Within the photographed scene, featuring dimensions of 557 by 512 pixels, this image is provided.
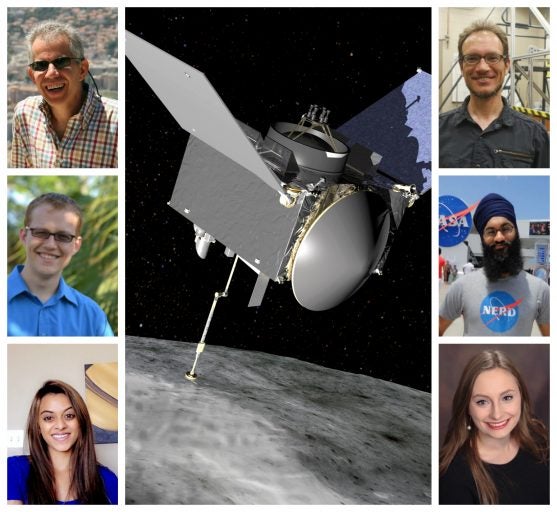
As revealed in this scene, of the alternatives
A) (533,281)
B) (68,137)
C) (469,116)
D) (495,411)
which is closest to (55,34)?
(68,137)

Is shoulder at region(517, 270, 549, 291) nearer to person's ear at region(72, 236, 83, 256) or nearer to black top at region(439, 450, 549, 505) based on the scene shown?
black top at region(439, 450, 549, 505)

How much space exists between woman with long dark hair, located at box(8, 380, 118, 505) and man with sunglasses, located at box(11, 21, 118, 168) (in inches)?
38.5

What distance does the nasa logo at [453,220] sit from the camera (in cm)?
383

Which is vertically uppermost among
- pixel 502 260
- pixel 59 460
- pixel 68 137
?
pixel 68 137

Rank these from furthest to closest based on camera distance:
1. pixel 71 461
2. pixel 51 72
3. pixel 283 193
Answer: pixel 71 461, pixel 51 72, pixel 283 193

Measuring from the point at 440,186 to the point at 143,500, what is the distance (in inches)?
73.2

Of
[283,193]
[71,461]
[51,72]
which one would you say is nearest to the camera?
[283,193]

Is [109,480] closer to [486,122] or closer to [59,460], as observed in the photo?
[59,460]

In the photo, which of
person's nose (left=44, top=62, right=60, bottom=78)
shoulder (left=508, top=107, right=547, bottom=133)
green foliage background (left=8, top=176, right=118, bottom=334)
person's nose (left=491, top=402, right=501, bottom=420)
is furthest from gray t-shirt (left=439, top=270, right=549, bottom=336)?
person's nose (left=44, top=62, right=60, bottom=78)

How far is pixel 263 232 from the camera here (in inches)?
130

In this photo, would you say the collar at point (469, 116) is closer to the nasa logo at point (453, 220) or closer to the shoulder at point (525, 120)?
the shoulder at point (525, 120)

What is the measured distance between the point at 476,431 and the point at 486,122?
1332mm

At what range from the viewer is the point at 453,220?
3.84 meters
